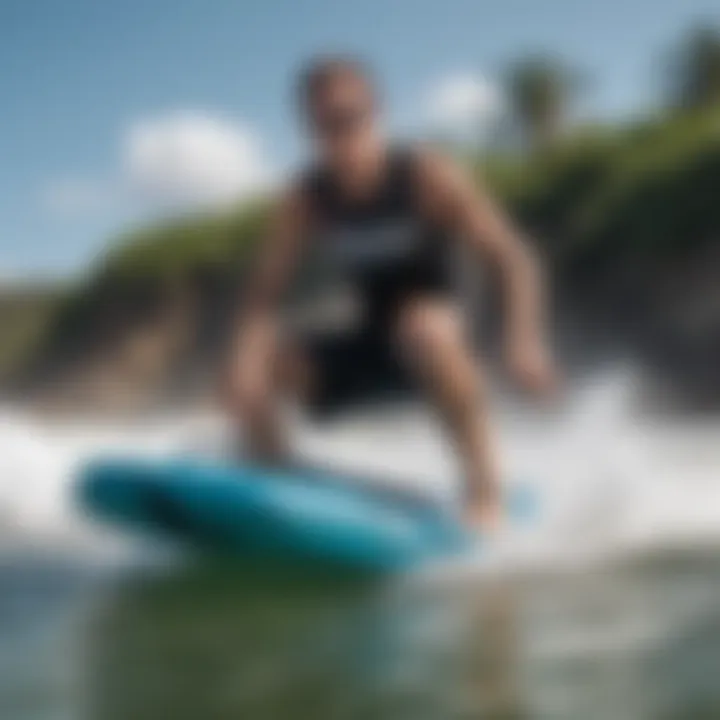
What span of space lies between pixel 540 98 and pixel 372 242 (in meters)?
0.70

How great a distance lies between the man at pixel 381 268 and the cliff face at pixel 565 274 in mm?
511

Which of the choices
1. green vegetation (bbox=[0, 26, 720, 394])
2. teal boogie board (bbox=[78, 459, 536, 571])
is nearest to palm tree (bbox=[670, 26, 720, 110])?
green vegetation (bbox=[0, 26, 720, 394])

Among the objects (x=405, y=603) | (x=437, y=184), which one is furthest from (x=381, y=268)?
(x=405, y=603)

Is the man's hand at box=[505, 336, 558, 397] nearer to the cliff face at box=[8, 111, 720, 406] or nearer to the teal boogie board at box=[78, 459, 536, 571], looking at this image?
the teal boogie board at box=[78, 459, 536, 571]

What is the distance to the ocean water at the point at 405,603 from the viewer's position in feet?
4.59

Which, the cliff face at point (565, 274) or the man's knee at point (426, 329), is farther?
the cliff face at point (565, 274)

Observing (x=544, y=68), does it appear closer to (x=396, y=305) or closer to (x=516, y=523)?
(x=396, y=305)

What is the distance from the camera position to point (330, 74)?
7.14 feet

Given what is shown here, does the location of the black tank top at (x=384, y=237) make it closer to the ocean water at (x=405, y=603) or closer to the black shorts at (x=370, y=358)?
the black shorts at (x=370, y=358)

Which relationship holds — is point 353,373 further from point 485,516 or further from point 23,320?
point 23,320

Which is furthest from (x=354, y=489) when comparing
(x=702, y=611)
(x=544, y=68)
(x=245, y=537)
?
(x=544, y=68)

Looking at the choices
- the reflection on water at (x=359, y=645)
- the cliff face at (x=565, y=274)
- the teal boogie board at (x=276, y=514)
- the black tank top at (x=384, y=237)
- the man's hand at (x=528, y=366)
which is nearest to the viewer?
the reflection on water at (x=359, y=645)

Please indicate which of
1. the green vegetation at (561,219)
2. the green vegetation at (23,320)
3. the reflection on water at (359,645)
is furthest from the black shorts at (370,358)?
the green vegetation at (23,320)

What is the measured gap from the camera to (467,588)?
1826 millimetres
